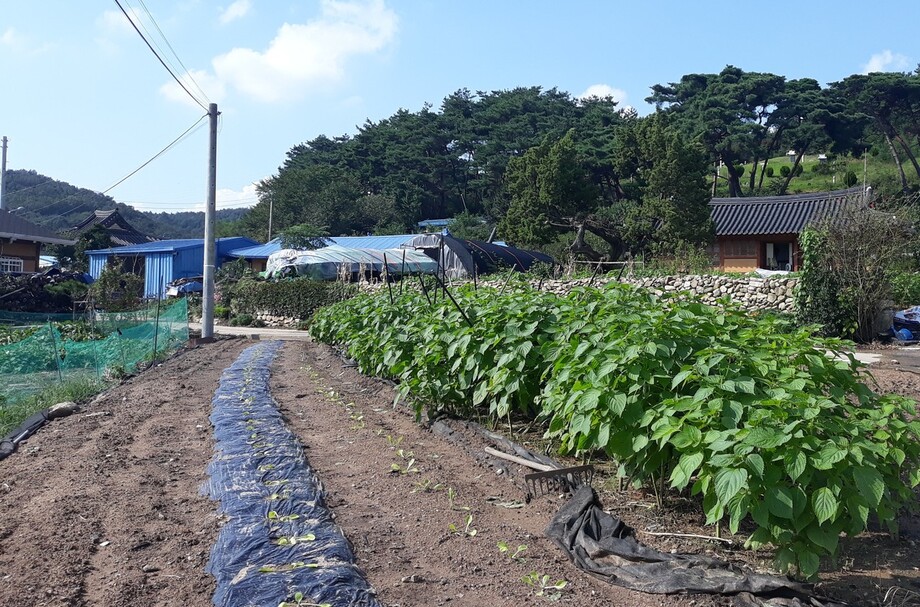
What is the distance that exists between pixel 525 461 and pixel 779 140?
41.5 m

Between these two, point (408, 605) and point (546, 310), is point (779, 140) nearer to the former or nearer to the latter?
point (546, 310)

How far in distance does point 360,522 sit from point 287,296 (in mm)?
20775

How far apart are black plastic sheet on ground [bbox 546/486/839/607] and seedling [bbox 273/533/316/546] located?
47.3 inches

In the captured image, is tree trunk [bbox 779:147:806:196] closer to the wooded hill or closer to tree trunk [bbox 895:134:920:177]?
the wooded hill

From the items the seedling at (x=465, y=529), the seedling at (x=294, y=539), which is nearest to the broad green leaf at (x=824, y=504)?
the seedling at (x=465, y=529)

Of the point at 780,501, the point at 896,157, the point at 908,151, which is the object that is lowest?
the point at 780,501

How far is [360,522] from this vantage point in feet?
14.0

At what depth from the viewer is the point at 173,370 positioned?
11.9 meters

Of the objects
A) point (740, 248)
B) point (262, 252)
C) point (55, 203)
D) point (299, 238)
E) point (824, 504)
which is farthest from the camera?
point (55, 203)

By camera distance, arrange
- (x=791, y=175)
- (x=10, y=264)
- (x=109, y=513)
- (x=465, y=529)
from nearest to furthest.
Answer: (x=465, y=529) < (x=109, y=513) < (x=10, y=264) < (x=791, y=175)

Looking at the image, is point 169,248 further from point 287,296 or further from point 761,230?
point 761,230

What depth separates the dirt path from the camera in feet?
11.5

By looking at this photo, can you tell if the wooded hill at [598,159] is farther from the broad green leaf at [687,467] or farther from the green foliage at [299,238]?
the broad green leaf at [687,467]

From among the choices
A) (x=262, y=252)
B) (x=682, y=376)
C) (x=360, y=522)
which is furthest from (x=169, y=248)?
(x=682, y=376)
